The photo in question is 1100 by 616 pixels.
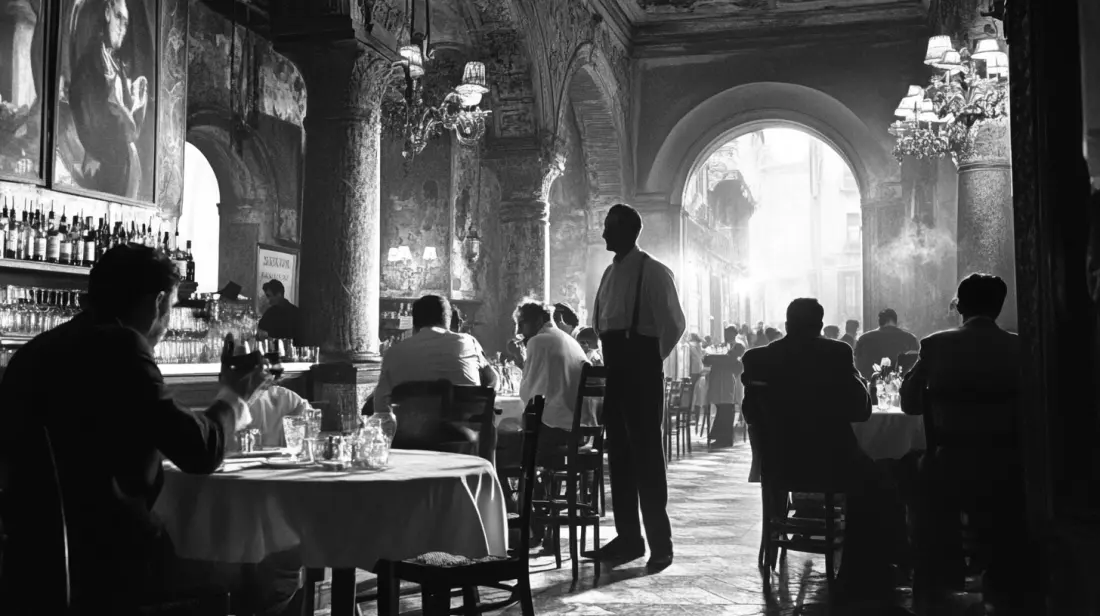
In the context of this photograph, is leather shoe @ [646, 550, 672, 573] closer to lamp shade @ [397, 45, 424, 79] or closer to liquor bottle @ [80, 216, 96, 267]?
liquor bottle @ [80, 216, 96, 267]

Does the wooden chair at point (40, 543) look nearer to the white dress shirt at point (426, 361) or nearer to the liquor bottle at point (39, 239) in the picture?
the white dress shirt at point (426, 361)

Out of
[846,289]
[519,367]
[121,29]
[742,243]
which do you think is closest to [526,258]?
[519,367]

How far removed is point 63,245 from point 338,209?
6.23ft

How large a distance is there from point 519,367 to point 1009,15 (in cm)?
722

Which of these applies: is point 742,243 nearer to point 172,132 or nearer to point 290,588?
point 172,132

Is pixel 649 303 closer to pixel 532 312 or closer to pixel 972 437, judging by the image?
pixel 532 312

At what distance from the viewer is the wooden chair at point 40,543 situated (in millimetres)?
2203

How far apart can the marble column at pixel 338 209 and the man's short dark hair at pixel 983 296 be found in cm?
386

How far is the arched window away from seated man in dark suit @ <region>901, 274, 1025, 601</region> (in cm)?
1202

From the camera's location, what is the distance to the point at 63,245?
704cm

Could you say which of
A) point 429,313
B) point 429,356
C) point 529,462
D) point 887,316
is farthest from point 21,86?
point 887,316

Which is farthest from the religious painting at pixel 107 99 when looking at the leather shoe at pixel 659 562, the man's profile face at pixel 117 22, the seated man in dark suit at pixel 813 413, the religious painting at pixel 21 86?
the seated man in dark suit at pixel 813 413

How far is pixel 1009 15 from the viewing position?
1.92 meters

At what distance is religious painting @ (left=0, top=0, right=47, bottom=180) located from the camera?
665cm
